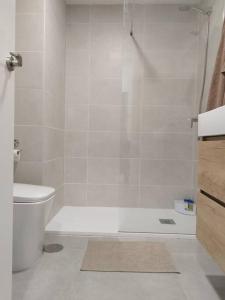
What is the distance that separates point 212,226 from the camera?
3.65 ft

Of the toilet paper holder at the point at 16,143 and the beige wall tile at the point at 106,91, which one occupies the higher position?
the beige wall tile at the point at 106,91

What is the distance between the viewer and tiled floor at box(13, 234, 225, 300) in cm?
128

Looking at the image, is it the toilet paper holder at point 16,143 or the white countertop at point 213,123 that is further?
the toilet paper holder at point 16,143

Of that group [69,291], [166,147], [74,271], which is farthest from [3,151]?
[166,147]

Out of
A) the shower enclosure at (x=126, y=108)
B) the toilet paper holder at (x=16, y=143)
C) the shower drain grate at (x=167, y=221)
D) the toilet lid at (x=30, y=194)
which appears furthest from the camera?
the shower enclosure at (x=126, y=108)

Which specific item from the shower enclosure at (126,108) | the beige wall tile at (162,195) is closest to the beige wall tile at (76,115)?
the shower enclosure at (126,108)

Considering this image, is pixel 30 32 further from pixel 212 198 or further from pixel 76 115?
pixel 212 198

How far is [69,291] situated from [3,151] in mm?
860

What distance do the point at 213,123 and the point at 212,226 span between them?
1.47 feet

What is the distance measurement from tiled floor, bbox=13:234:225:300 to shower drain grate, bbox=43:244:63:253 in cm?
7

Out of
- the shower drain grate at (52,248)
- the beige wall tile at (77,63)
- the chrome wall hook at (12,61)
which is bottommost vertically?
the shower drain grate at (52,248)

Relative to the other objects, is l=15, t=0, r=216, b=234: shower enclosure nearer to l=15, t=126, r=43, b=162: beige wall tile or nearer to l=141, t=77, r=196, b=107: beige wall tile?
l=141, t=77, r=196, b=107: beige wall tile

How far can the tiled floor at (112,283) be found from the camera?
1.28 meters

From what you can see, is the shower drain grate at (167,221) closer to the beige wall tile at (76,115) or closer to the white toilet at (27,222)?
the white toilet at (27,222)
